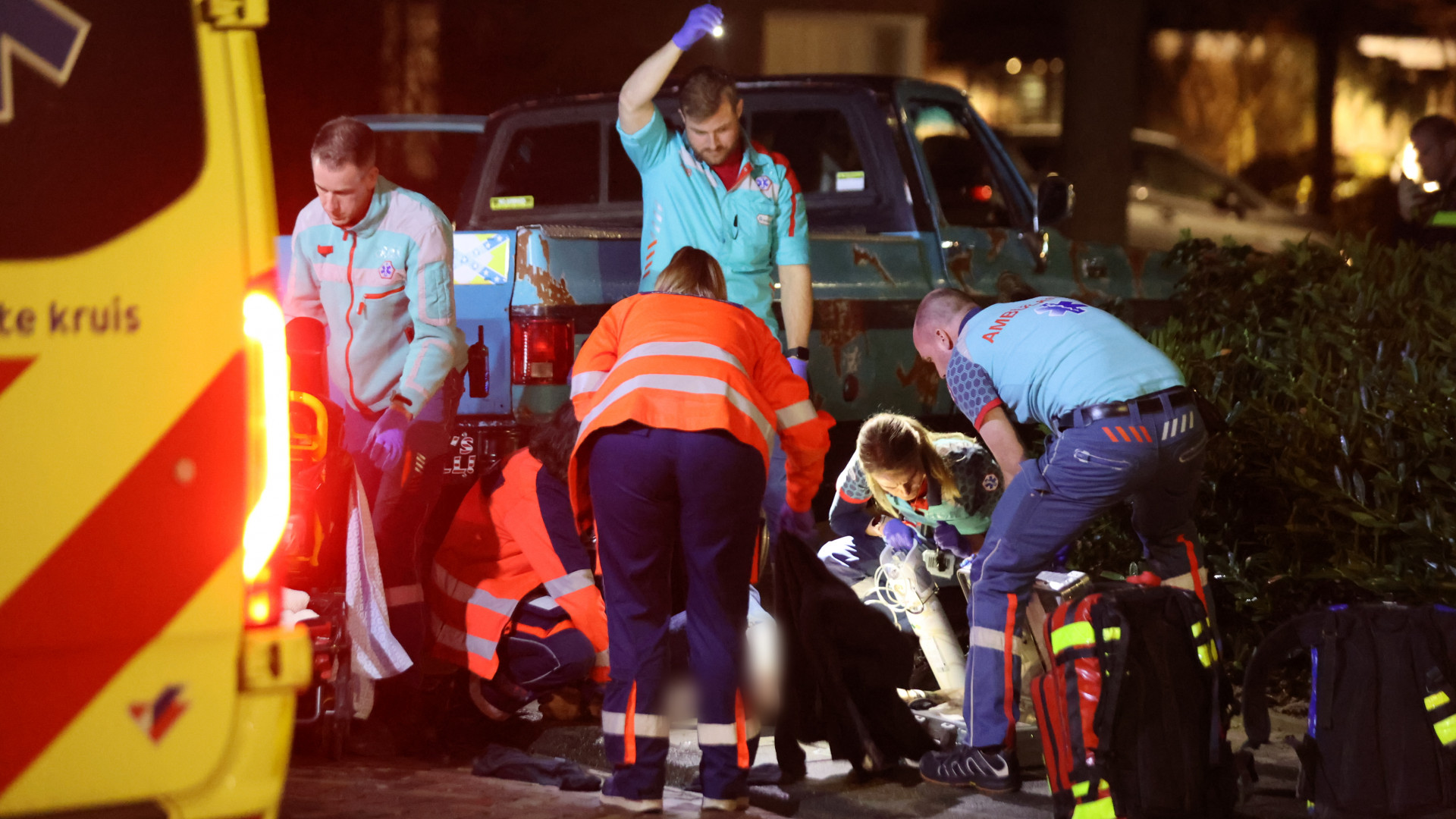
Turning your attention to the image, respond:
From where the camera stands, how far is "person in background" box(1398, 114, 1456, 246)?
6.61 m

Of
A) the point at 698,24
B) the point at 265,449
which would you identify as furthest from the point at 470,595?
the point at 265,449

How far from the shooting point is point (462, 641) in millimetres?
4773

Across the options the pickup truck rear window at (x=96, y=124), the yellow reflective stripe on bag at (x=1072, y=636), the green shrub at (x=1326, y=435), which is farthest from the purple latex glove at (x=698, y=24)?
the pickup truck rear window at (x=96, y=124)

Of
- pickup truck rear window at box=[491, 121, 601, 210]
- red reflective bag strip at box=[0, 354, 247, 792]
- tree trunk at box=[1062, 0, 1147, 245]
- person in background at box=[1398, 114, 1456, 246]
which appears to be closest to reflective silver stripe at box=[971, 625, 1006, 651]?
red reflective bag strip at box=[0, 354, 247, 792]

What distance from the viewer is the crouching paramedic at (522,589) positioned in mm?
4652

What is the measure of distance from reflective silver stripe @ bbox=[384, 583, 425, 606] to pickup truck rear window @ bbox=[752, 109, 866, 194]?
277 centimetres

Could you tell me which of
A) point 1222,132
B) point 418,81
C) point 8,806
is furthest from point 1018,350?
point 1222,132

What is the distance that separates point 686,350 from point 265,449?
1710 millimetres

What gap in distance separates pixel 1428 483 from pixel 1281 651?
1325 mm

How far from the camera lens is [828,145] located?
6844mm

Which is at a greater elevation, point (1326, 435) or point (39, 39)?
point (39, 39)

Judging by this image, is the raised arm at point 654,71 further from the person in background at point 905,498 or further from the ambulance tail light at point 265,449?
the ambulance tail light at point 265,449

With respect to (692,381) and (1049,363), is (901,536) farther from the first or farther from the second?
(692,381)

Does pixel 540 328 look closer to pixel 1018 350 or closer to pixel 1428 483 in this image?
pixel 1018 350
